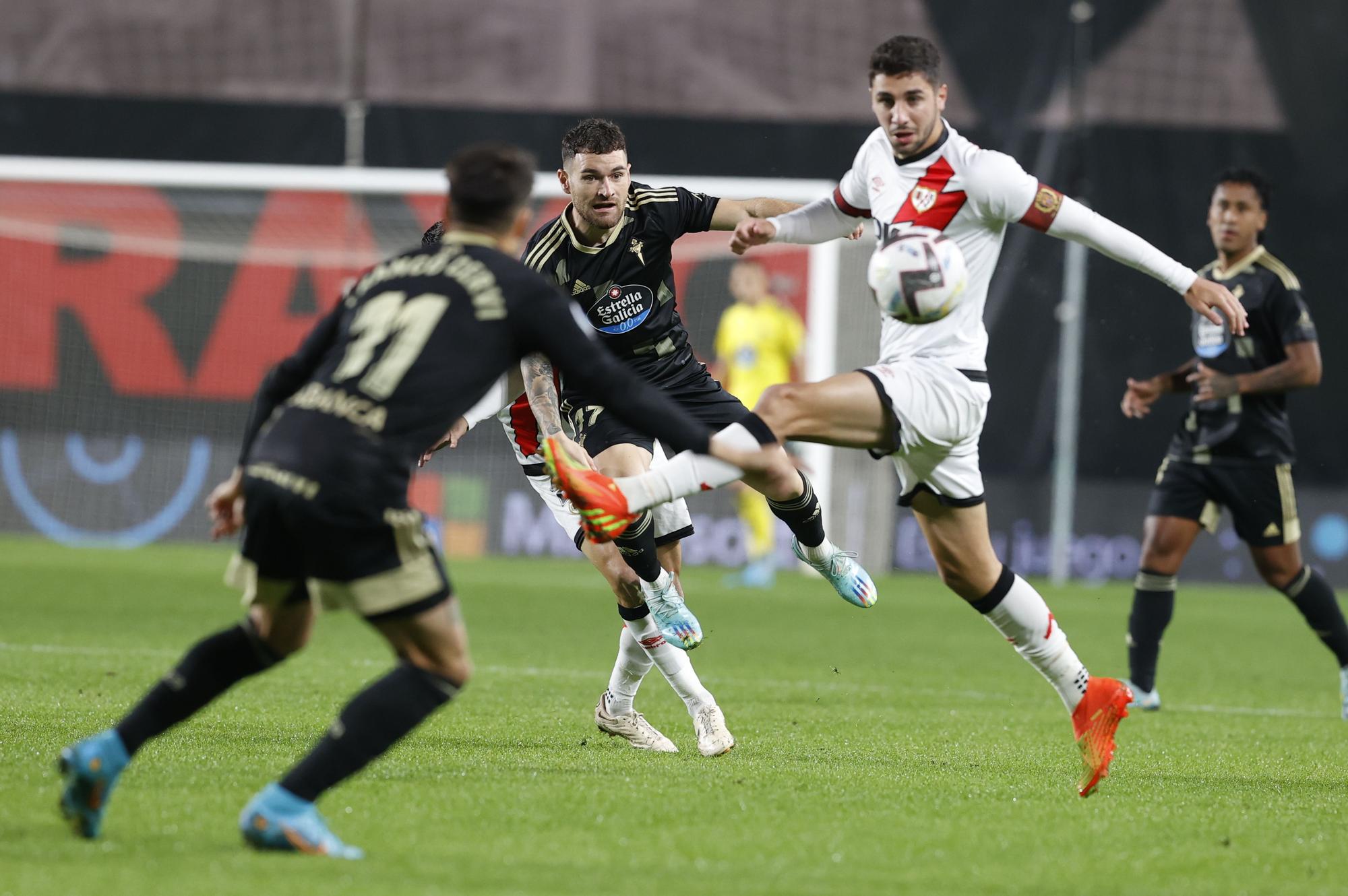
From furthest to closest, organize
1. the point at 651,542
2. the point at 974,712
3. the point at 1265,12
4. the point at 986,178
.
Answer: the point at 1265,12 < the point at 974,712 < the point at 651,542 < the point at 986,178

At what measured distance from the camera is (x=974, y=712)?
7277 millimetres

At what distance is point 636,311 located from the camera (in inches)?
249

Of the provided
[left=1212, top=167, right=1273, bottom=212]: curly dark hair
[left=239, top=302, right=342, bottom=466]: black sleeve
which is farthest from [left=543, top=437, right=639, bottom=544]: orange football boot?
[left=1212, top=167, right=1273, bottom=212]: curly dark hair

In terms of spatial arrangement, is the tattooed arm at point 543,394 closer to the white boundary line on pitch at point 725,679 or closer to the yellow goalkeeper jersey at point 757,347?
the white boundary line on pitch at point 725,679

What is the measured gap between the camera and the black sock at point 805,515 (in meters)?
6.14

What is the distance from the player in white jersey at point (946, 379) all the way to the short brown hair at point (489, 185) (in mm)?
1203

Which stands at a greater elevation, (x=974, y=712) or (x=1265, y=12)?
(x=1265, y=12)

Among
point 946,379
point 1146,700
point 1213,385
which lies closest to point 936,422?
point 946,379

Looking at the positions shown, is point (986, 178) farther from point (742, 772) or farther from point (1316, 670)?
point (1316, 670)

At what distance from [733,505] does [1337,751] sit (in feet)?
33.2

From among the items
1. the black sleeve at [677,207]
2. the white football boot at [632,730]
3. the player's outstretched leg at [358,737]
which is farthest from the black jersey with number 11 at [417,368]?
the black sleeve at [677,207]

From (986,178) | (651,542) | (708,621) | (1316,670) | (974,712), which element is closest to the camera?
(986,178)

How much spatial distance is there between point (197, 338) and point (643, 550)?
1173 centimetres

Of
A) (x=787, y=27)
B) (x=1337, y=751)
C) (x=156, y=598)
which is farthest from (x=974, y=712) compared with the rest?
(x=787, y=27)
